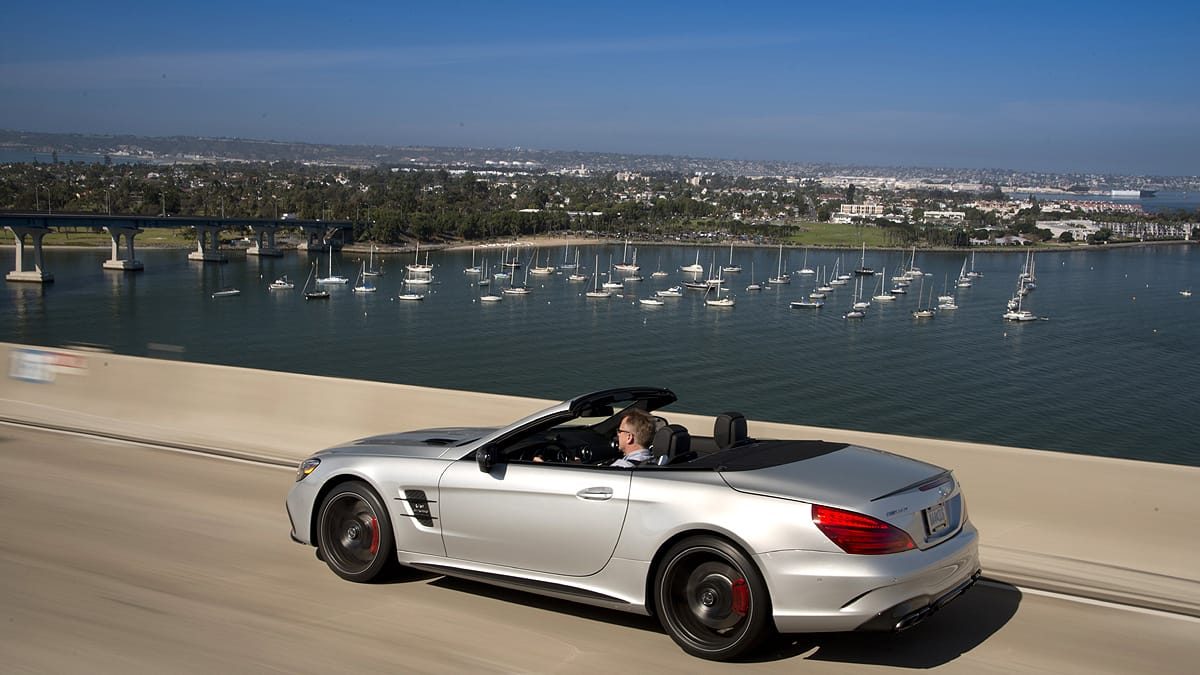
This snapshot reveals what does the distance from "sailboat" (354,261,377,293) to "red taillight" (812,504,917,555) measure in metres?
99.4

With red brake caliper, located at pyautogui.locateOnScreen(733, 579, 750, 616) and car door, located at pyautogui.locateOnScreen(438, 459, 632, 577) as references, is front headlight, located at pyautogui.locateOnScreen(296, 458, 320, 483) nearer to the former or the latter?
car door, located at pyautogui.locateOnScreen(438, 459, 632, 577)

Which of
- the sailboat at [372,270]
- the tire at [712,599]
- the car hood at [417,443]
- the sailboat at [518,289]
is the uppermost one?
the car hood at [417,443]

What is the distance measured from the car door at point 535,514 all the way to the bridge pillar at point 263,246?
13424 cm

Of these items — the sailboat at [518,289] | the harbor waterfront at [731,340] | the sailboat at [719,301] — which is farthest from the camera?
the sailboat at [518,289]

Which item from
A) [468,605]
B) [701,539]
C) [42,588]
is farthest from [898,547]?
[42,588]

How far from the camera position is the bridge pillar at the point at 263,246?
133 metres

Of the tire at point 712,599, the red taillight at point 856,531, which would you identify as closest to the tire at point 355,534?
the tire at point 712,599

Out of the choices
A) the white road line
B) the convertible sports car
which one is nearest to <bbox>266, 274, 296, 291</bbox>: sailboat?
the convertible sports car

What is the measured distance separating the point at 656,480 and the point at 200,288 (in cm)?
10391

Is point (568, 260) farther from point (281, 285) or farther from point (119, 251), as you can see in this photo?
point (119, 251)

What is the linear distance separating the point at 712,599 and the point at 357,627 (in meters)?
1.96

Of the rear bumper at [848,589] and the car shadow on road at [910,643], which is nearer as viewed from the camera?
the rear bumper at [848,589]

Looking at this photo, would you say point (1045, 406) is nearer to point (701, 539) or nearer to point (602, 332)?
point (602, 332)

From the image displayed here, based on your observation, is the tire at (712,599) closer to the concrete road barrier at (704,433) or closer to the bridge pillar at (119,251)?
the concrete road barrier at (704,433)
